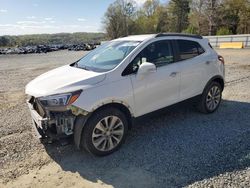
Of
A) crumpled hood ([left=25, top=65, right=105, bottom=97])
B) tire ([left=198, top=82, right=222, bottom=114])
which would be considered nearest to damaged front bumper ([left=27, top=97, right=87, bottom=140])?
crumpled hood ([left=25, top=65, right=105, bottom=97])

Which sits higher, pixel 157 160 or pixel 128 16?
pixel 128 16

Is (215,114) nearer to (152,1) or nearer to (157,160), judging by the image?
(157,160)

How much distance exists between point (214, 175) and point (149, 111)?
1471 millimetres

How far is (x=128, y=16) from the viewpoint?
73.2m

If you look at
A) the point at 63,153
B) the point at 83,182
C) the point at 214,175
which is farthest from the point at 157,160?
the point at 63,153

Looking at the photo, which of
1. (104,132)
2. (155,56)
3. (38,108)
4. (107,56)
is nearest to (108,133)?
(104,132)

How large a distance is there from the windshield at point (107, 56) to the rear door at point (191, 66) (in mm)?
999

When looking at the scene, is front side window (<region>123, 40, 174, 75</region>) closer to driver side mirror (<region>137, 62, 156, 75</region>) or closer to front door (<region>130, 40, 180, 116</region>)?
front door (<region>130, 40, 180, 116</region>)

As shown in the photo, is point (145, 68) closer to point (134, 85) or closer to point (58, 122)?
point (134, 85)

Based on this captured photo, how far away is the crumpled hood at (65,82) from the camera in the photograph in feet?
11.4

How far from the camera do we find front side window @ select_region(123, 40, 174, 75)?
157 inches

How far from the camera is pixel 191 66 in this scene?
4.78 metres

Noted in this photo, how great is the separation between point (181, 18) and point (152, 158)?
201 feet

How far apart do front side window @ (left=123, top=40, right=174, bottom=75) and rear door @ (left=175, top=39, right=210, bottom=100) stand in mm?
252
